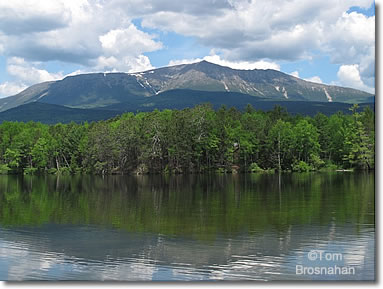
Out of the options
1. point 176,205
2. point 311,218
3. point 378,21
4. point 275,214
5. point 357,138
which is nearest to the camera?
point 378,21

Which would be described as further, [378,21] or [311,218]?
[311,218]

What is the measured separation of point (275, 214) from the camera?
27875 mm

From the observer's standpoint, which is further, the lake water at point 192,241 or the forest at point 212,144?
the forest at point 212,144

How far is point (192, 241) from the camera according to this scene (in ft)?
65.9

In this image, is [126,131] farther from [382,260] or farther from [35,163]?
[382,260]

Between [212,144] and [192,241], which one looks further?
[212,144]

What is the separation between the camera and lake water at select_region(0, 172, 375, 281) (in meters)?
15.1

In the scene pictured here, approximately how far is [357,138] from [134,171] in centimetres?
4759

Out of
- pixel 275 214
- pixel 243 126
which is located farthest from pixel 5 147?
pixel 275 214

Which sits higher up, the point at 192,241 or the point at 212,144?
the point at 212,144

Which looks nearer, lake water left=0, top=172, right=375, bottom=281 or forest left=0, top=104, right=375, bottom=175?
lake water left=0, top=172, right=375, bottom=281

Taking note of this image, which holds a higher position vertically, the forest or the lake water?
the forest

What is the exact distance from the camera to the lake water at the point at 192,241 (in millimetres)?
15117

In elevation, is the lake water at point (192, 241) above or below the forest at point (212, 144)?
below
